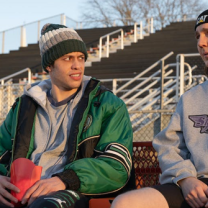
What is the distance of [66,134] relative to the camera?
4.01m

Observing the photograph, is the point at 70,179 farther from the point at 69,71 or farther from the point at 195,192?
the point at 69,71

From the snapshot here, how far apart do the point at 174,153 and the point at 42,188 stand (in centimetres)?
81

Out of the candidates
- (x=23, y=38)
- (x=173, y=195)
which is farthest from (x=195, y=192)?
(x=23, y=38)

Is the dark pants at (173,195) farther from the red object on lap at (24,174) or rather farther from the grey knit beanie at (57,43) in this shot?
the grey knit beanie at (57,43)

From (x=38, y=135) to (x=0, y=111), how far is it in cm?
798

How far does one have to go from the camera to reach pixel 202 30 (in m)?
3.62

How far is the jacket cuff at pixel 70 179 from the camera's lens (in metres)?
3.54

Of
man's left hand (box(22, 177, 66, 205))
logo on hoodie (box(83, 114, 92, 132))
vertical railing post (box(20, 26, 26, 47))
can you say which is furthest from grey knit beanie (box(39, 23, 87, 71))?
vertical railing post (box(20, 26, 26, 47))

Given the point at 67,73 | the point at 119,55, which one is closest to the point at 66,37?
the point at 67,73

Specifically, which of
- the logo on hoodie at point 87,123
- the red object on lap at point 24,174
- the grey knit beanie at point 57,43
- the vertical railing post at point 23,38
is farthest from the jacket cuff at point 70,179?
the vertical railing post at point 23,38

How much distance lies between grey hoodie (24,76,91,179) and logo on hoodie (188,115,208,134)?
37.0 inches

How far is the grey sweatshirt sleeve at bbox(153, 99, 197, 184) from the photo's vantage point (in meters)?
3.33

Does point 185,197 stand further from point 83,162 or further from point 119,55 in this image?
point 119,55

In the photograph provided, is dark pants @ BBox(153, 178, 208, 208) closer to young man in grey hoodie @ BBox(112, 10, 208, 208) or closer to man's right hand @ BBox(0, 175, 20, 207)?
young man in grey hoodie @ BBox(112, 10, 208, 208)
